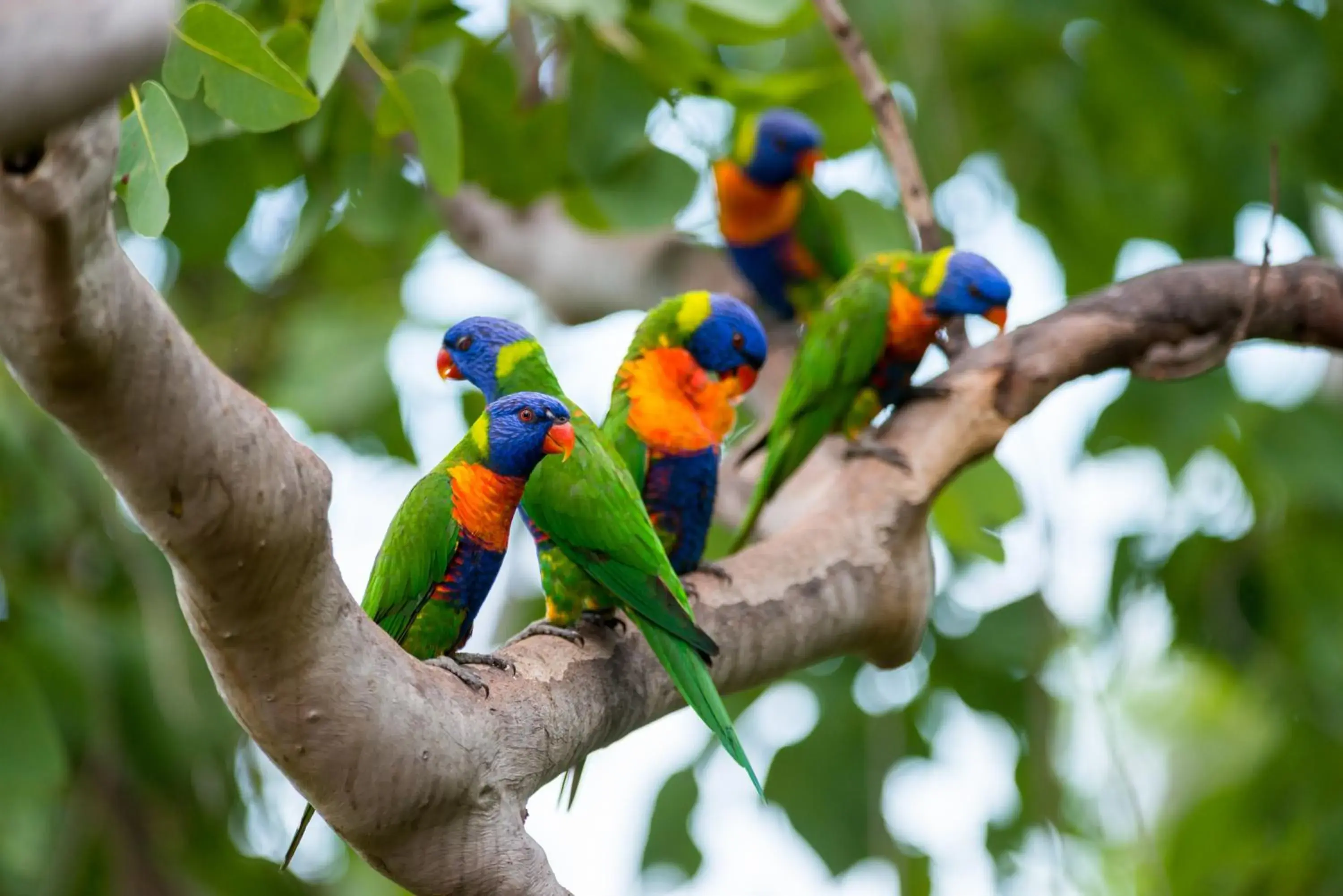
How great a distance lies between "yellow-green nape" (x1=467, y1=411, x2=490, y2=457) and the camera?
5.49 ft

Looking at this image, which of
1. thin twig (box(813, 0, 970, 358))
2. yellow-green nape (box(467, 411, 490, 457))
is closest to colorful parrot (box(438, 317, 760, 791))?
yellow-green nape (box(467, 411, 490, 457))

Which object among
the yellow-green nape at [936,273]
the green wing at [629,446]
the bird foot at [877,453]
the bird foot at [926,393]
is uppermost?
the green wing at [629,446]

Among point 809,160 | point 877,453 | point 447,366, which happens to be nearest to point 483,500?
point 447,366

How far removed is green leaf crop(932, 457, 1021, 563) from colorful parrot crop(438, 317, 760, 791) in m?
1.12

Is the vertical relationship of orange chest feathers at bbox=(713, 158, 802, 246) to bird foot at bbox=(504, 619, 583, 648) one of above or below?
below

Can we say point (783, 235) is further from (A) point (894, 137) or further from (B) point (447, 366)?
(B) point (447, 366)

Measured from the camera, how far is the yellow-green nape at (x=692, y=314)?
2.11 metres

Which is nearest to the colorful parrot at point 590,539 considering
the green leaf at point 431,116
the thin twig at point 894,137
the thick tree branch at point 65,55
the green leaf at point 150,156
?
the green leaf at point 431,116

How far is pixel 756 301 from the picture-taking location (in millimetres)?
3580

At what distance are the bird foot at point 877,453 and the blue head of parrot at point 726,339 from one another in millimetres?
292

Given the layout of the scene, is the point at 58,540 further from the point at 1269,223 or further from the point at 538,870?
the point at 1269,223

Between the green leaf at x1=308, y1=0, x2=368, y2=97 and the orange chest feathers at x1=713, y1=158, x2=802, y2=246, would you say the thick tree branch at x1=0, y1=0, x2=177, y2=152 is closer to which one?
the green leaf at x1=308, y1=0, x2=368, y2=97

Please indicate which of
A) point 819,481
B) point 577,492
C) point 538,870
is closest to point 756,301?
point 819,481

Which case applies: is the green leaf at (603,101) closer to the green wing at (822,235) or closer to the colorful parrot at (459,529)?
the colorful parrot at (459,529)
